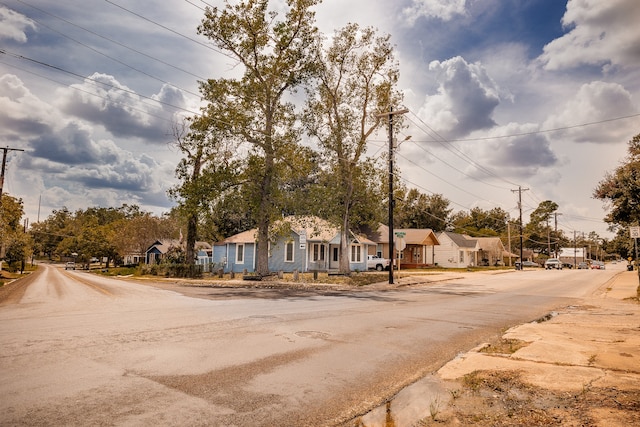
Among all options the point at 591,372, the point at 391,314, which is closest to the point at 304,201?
the point at 391,314

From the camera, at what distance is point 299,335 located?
919cm

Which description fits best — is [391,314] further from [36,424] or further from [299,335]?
[36,424]

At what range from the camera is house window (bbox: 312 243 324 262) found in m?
43.3

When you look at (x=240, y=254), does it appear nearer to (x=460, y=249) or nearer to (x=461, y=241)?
(x=460, y=249)

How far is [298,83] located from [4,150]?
1170 inches

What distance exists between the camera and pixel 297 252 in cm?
4266

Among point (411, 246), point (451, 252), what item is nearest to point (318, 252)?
point (411, 246)

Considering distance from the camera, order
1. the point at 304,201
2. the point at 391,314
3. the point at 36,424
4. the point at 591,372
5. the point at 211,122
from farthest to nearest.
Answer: the point at 304,201 → the point at 211,122 → the point at 391,314 → the point at 591,372 → the point at 36,424

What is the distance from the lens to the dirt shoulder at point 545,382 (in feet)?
15.1

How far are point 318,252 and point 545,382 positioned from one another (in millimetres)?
38085

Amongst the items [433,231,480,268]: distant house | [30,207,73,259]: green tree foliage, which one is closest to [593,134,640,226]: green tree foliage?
[433,231,480,268]: distant house

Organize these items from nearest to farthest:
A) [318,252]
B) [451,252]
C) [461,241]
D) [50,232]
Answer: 1. [318,252]
2. [451,252]
3. [461,241]
4. [50,232]

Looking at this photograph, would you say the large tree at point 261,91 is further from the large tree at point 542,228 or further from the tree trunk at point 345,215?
the large tree at point 542,228

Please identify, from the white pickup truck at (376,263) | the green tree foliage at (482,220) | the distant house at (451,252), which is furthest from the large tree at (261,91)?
the green tree foliage at (482,220)
